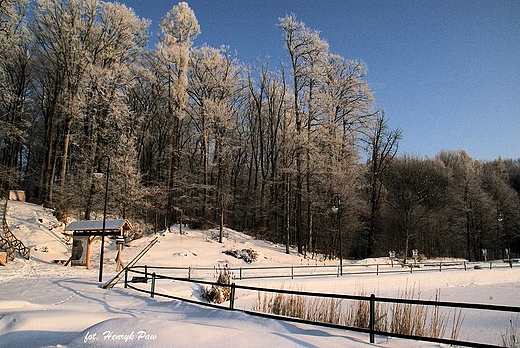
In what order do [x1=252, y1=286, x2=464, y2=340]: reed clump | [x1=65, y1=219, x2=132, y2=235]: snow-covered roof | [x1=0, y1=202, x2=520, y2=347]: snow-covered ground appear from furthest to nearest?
[x1=65, y1=219, x2=132, y2=235]: snow-covered roof, [x1=252, y1=286, x2=464, y2=340]: reed clump, [x1=0, y1=202, x2=520, y2=347]: snow-covered ground

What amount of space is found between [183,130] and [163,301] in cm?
4036

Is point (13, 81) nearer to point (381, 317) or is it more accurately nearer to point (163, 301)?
point (163, 301)

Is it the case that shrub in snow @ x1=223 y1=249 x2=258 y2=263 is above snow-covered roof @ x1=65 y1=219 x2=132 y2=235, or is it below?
below

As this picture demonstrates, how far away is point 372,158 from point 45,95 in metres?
39.3

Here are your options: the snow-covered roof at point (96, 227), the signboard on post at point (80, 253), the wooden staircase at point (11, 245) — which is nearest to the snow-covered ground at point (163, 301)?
the wooden staircase at point (11, 245)

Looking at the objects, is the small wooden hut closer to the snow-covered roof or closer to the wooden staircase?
the snow-covered roof

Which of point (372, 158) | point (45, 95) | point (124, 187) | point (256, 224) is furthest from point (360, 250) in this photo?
point (45, 95)

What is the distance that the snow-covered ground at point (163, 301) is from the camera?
238 inches

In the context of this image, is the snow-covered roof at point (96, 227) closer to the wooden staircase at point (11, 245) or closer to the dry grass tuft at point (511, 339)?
the wooden staircase at point (11, 245)

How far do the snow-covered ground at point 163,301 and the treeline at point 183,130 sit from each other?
4.19 metres

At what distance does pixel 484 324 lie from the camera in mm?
12078

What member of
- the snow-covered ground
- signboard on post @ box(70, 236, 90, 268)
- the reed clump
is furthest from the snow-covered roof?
the reed clump

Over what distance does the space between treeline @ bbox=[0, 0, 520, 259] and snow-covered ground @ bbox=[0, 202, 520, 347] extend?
419 centimetres

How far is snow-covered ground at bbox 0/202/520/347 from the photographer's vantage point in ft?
19.8
